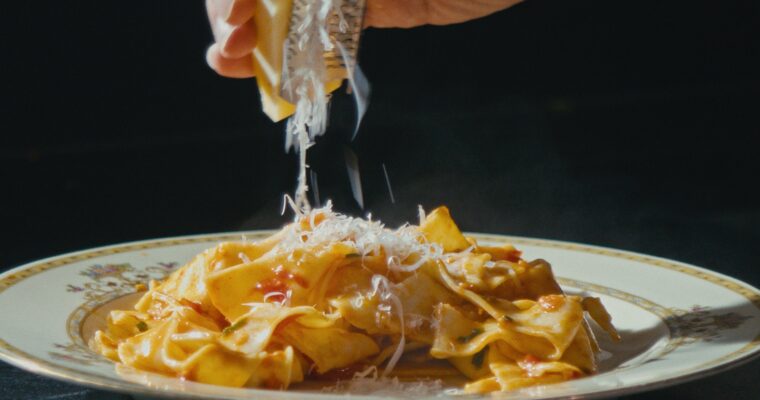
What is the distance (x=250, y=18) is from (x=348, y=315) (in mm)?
632

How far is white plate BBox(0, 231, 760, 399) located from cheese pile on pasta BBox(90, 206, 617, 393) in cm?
9

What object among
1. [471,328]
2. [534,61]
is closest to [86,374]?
[471,328]

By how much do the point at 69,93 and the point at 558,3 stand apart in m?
2.54

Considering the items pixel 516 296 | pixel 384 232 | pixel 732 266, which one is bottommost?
pixel 732 266

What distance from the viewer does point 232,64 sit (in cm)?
222

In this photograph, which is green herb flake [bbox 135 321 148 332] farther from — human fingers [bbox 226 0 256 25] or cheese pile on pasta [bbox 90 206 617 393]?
human fingers [bbox 226 0 256 25]

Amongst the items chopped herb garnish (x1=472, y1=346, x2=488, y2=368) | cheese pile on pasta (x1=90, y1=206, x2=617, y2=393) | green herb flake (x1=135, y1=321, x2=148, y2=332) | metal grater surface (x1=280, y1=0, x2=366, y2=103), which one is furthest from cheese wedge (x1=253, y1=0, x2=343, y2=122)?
chopped herb garnish (x1=472, y1=346, x2=488, y2=368)

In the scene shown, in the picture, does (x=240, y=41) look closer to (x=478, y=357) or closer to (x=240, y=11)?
(x=240, y=11)

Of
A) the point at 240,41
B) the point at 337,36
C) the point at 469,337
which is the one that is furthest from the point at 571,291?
the point at 240,41

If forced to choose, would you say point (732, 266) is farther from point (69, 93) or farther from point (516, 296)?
point (69, 93)

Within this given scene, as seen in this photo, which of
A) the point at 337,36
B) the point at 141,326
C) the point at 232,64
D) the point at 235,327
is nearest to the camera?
the point at 235,327

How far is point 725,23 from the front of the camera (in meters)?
6.06

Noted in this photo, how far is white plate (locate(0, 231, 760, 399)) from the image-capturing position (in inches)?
58.5

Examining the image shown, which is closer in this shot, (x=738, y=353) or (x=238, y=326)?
(x=738, y=353)
